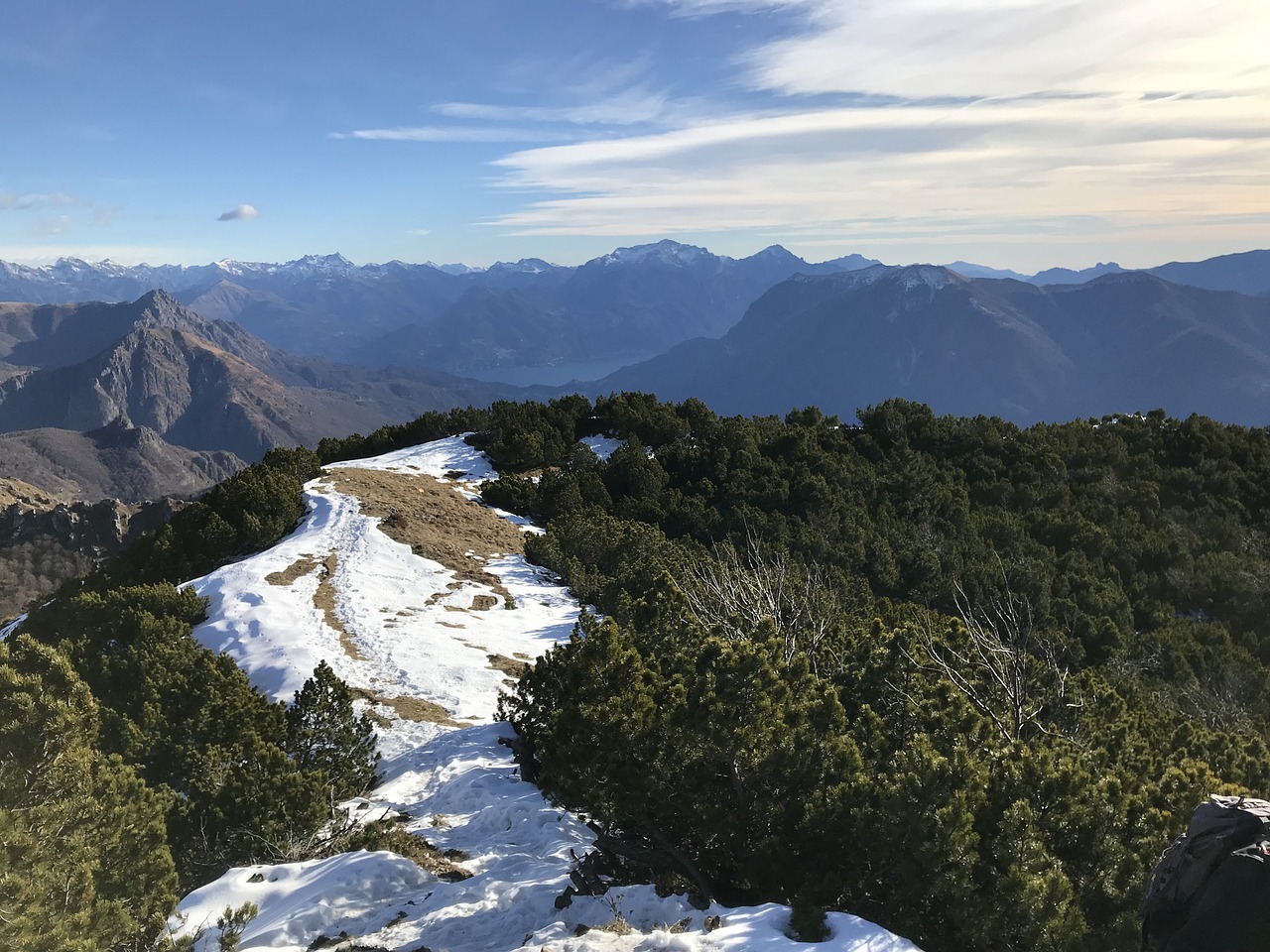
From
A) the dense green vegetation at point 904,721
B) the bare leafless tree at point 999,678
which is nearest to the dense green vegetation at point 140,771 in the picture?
the dense green vegetation at point 904,721

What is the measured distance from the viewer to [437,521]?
89.5ft

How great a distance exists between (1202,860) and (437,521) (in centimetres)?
2525

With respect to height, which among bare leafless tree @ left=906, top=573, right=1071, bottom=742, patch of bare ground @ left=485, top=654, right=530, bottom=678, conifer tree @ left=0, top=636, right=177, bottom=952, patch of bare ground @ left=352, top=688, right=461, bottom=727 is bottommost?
patch of bare ground @ left=485, top=654, right=530, bottom=678

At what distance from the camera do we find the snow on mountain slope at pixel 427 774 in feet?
25.8

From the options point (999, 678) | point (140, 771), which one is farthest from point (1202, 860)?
point (140, 771)

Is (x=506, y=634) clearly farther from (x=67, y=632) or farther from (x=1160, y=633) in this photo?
(x=1160, y=633)

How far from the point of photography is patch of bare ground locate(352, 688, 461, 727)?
14.5 m

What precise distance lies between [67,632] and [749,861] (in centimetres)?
1695

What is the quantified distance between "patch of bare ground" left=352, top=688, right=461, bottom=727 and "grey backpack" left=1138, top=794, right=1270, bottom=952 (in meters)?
12.1

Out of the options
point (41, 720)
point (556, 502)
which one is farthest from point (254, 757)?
point (556, 502)

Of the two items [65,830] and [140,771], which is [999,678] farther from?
[140,771]

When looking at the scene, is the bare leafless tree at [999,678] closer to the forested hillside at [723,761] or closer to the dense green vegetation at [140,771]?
the forested hillside at [723,761]

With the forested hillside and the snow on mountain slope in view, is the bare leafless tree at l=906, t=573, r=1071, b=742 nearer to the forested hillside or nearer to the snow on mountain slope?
the forested hillside

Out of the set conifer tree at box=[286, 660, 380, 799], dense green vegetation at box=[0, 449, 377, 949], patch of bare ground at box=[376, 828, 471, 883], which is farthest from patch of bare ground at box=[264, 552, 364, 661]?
patch of bare ground at box=[376, 828, 471, 883]
